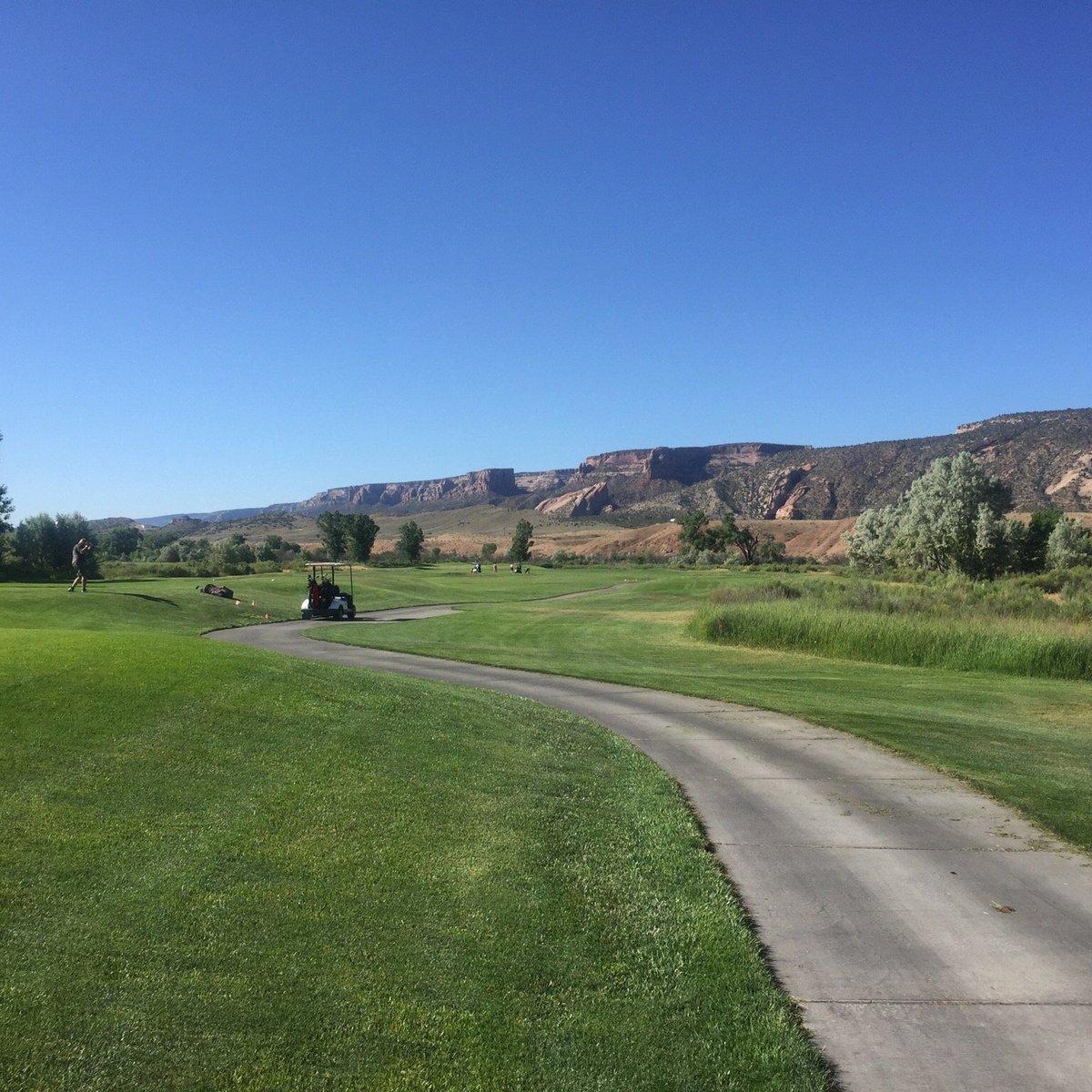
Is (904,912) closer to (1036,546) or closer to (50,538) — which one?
(1036,546)

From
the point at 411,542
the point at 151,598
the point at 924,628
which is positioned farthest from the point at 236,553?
the point at 924,628

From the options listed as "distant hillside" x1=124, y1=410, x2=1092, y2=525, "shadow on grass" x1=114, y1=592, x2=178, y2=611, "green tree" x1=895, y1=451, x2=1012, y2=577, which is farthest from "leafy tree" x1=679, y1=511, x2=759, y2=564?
"shadow on grass" x1=114, y1=592, x2=178, y2=611

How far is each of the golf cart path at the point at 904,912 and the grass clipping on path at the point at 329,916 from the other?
0.37m

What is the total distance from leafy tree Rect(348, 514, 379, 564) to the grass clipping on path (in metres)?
96.2

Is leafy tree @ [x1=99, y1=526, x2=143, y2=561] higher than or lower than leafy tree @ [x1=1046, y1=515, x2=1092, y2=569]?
higher

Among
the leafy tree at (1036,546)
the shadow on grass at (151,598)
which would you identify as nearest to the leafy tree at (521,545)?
the leafy tree at (1036,546)

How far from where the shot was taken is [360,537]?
344 feet

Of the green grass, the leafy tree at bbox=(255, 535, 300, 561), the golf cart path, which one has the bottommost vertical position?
the green grass

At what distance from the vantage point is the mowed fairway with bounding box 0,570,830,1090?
13.5 feet

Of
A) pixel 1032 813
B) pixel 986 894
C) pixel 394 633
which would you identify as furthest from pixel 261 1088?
pixel 394 633

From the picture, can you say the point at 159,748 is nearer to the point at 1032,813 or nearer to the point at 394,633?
the point at 1032,813

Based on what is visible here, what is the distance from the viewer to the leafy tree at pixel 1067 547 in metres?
53.9

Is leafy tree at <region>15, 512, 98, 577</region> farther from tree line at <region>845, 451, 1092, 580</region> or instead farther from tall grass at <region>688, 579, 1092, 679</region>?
tree line at <region>845, 451, 1092, 580</region>

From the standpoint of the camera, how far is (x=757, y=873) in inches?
290
